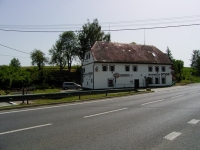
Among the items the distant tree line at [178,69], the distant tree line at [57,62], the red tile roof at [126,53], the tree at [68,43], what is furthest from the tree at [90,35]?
the distant tree line at [178,69]

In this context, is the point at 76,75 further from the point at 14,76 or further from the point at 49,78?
the point at 14,76

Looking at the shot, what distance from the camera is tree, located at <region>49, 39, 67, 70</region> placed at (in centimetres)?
7331

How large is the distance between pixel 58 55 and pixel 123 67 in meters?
37.6

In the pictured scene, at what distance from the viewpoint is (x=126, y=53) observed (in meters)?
46.4

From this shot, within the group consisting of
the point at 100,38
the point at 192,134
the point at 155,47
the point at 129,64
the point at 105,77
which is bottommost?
the point at 192,134

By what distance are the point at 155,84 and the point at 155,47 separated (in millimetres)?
12933

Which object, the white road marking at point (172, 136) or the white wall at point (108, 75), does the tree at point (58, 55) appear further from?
the white road marking at point (172, 136)

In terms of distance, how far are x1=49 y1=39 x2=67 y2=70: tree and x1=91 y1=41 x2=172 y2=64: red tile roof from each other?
30.1 meters

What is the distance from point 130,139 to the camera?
5.87 metres

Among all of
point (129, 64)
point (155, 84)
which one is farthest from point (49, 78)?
point (155, 84)

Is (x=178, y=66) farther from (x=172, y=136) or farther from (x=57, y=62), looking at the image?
(x=172, y=136)

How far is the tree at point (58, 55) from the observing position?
73.3 meters

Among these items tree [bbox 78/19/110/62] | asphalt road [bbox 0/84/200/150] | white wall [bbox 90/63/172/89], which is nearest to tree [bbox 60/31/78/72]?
tree [bbox 78/19/110/62]

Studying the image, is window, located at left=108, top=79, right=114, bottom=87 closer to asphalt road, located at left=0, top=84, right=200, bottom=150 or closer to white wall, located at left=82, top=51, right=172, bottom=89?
white wall, located at left=82, top=51, right=172, bottom=89
